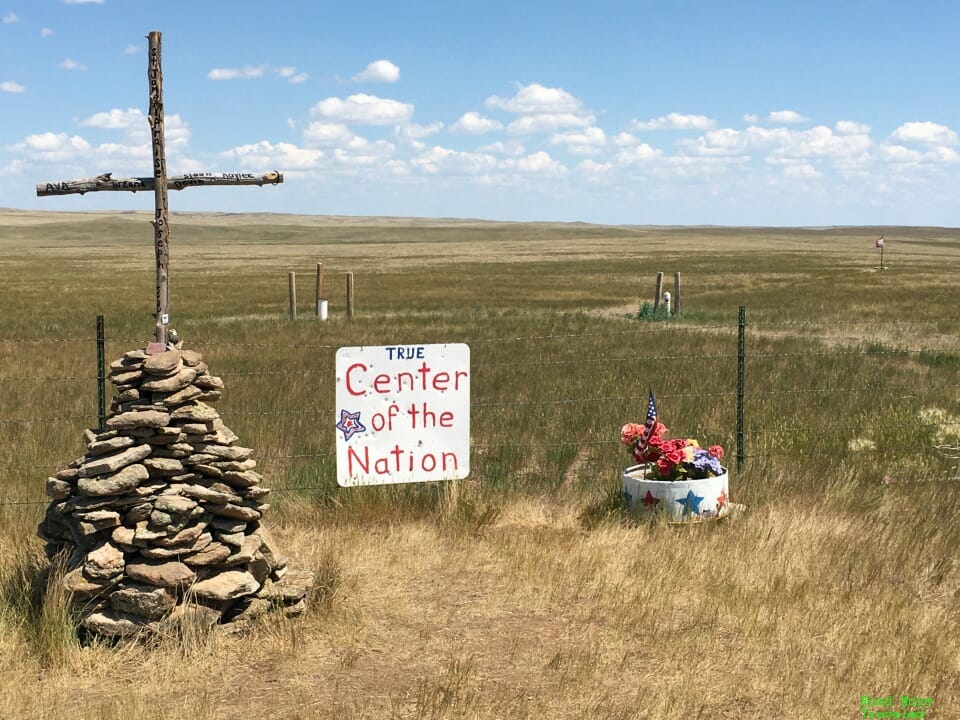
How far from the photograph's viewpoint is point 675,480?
714cm

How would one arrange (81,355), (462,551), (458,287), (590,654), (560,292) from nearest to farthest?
1. (590,654)
2. (462,551)
3. (81,355)
4. (560,292)
5. (458,287)

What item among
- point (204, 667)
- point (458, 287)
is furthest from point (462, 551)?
point (458, 287)

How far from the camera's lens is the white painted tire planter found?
22.7 ft

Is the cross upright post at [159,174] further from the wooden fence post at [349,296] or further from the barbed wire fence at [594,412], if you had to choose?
the wooden fence post at [349,296]

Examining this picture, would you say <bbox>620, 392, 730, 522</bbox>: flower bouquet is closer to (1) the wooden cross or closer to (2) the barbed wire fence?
(2) the barbed wire fence

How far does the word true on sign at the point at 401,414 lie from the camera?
22.9 ft

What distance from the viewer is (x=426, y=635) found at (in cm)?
536

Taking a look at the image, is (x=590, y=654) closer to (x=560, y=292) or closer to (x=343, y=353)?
(x=343, y=353)

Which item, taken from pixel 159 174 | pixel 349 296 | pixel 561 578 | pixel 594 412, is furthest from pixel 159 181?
pixel 349 296

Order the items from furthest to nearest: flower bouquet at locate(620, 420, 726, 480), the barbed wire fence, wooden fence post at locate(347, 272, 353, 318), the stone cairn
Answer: wooden fence post at locate(347, 272, 353, 318) < the barbed wire fence < flower bouquet at locate(620, 420, 726, 480) < the stone cairn

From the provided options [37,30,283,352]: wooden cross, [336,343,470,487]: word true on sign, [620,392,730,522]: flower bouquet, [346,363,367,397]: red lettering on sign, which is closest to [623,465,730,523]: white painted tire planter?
[620,392,730,522]: flower bouquet

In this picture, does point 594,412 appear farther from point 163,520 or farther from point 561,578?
point 163,520

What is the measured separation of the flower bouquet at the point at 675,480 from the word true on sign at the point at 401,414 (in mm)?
1262

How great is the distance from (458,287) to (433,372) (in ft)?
135
